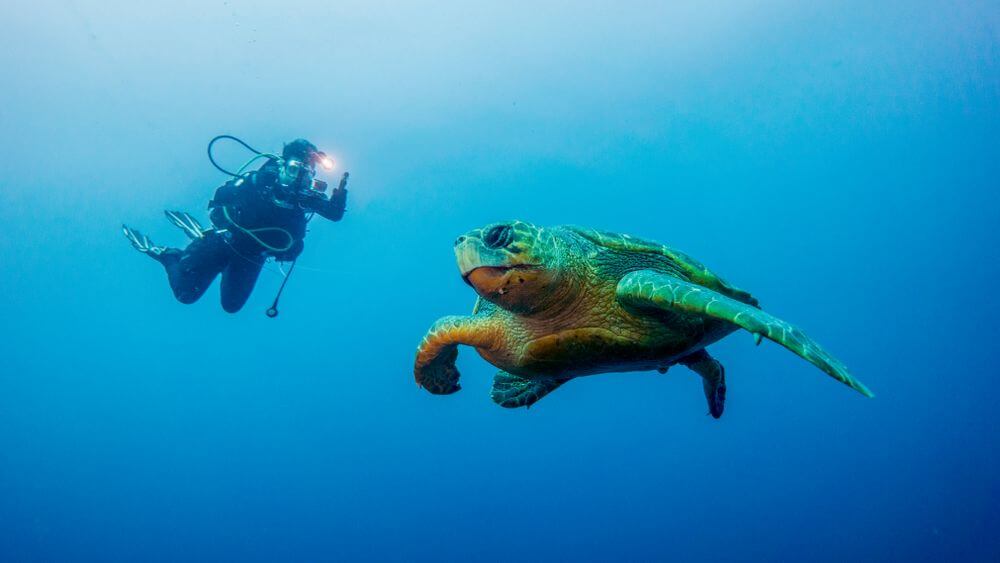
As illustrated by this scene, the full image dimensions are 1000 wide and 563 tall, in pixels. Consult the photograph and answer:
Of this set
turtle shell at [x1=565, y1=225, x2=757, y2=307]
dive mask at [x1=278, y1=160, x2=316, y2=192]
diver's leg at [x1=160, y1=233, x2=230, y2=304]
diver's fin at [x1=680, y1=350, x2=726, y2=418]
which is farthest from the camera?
diver's leg at [x1=160, y1=233, x2=230, y2=304]

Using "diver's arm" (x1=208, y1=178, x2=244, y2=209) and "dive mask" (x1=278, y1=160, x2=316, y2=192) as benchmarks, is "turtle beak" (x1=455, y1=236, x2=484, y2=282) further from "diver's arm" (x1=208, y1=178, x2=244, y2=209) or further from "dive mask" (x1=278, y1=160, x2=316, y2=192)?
"diver's arm" (x1=208, y1=178, x2=244, y2=209)

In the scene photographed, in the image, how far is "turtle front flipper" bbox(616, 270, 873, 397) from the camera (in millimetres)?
1827

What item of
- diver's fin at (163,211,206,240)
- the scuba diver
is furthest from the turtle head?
diver's fin at (163,211,206,240)

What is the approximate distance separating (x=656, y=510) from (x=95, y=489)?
50022 mm

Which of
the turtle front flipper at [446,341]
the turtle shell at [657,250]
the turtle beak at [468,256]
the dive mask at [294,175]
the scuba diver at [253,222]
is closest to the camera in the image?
the turtle beak at [468,256]

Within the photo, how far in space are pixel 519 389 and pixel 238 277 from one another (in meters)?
7.28

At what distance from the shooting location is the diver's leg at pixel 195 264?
816 centimetres

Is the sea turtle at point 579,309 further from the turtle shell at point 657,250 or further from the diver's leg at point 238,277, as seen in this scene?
the diver's leg at point 238,277

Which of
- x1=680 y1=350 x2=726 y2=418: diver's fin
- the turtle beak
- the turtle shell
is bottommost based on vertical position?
the turtle beak

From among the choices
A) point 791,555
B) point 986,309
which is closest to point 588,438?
point 791,555

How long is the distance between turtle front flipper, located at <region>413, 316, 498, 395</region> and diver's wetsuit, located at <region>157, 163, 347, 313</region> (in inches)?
201

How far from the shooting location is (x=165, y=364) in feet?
233

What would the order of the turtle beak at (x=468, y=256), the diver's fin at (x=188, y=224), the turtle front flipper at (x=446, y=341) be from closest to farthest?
the turtle beak at (x=468, y=256)
the turtle front flipper at (x=446, y=341)
the diver's fin at (x=188, y=224)

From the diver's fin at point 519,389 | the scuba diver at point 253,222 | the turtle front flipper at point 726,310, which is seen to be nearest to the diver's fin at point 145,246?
the scuba diver at point 253,222
